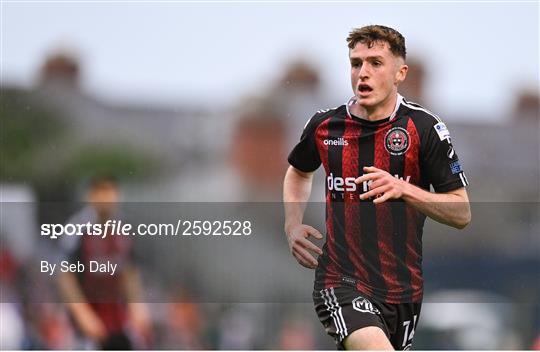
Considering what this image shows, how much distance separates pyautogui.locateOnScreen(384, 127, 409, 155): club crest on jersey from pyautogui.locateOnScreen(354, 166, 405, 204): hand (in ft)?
1.08

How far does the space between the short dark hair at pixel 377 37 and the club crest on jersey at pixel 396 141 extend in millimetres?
386

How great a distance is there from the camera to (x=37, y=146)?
9.23 m

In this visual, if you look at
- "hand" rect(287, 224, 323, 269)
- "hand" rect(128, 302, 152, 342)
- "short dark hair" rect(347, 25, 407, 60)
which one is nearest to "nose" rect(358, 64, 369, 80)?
"short dark hair" rect(347, 25, 407, 60)

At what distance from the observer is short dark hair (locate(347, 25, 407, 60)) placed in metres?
4.54

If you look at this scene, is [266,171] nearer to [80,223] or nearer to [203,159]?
[203,159]

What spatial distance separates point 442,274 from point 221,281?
1.91 meters

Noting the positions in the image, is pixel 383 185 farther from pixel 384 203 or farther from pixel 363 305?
pixel 363 305

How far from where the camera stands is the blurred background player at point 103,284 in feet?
21.6

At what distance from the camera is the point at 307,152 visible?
4848 millimetres

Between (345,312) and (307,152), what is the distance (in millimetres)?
910

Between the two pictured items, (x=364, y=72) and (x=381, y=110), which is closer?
(x=364, y=72)

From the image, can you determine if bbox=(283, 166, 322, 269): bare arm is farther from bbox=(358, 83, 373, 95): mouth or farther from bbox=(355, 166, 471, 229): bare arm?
bbox=(358, 83, 373, 95): mouth

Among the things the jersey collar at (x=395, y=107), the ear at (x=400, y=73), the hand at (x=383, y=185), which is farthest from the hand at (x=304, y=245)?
the ear at (x=400, y=73)

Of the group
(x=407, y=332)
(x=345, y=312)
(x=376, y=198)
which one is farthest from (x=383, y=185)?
(x=407, y=332)
